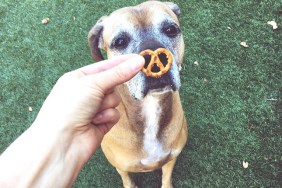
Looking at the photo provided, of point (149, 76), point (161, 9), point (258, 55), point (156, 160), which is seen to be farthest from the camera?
point (258, 55)

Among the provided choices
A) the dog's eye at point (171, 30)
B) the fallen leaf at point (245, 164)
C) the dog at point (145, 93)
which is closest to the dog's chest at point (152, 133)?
the dog at point (145, 93)

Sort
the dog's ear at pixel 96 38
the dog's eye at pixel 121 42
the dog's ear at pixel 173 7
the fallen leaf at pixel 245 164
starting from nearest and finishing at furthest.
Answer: the dog's eye at pixel 121 42 < the dog's ear at pixel 96 38 < the dog's ear at pixel 173 7 < the fallen leaf at pixel 245 164

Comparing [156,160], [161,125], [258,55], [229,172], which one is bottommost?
[229,172]

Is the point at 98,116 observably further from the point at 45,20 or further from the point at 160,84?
the point at 45,20

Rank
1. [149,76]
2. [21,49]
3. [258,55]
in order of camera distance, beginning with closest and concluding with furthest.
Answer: [149,76] → [258,55] → [21,49]

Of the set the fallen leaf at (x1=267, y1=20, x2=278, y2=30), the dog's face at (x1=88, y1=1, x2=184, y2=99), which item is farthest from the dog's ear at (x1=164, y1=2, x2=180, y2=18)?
the fallen leaf at (x1=267, y1=20, x2=278, y2=30)

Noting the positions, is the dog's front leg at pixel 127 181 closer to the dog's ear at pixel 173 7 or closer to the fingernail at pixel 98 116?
the fingernail at pixel 98 116

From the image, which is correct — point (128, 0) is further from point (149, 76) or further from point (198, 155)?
point (149, 76)

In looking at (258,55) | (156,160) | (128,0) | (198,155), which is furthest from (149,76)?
(128,0)
